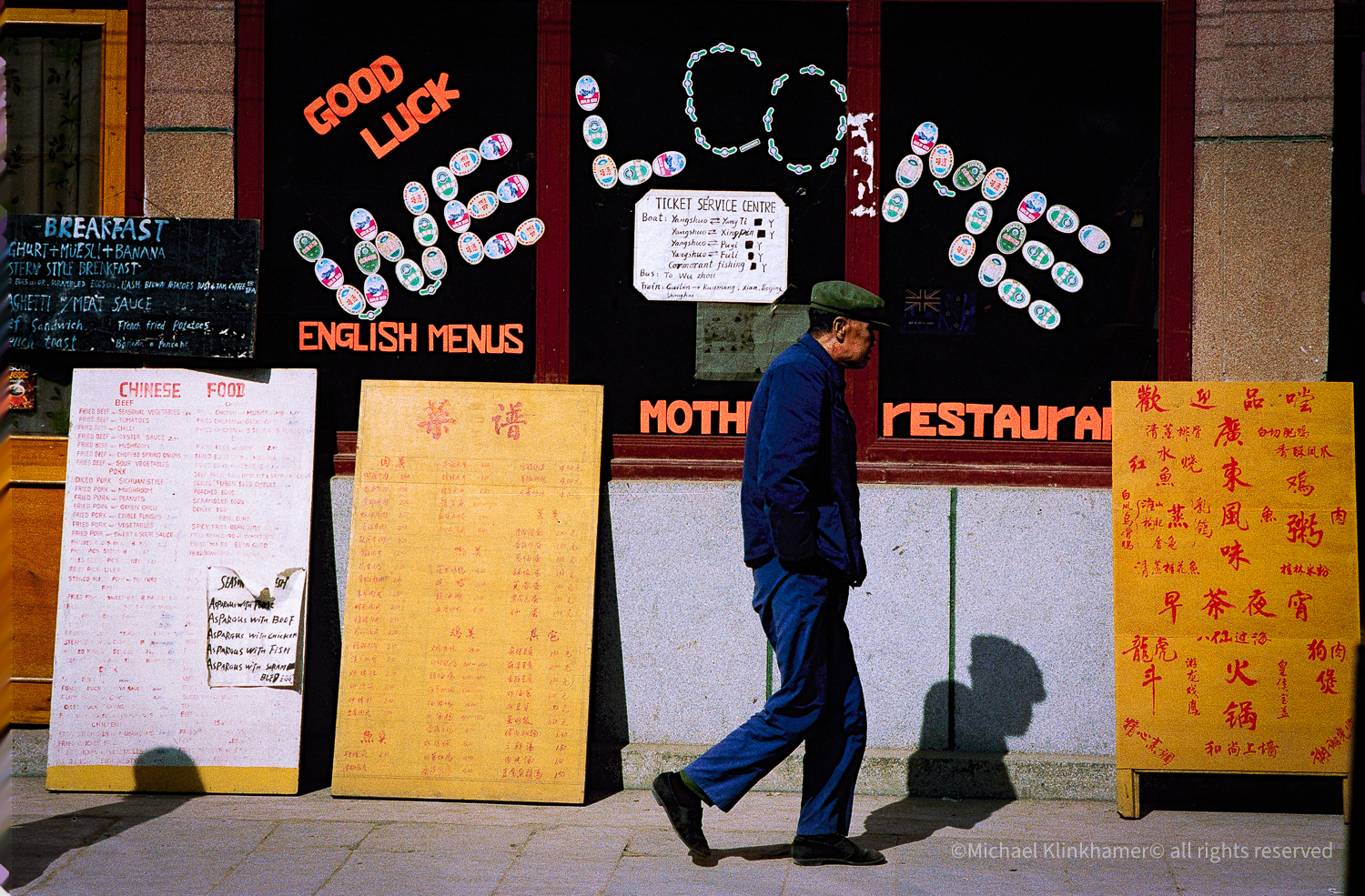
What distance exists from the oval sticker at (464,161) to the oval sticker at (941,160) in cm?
199

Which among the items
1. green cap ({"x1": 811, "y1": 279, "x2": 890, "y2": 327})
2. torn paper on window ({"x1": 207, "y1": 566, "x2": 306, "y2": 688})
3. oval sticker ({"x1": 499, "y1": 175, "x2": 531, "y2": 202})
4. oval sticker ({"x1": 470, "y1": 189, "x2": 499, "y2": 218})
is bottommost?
torn paper on window ({"x1": 207, "y1": 566, "x2": 306, "y2": 688})

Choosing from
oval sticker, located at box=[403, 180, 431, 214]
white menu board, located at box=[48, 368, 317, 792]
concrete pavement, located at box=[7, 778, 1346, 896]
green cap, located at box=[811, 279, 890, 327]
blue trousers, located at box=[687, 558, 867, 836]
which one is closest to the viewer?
concrete pavement, located at box=[7, 778, 1346, 896]

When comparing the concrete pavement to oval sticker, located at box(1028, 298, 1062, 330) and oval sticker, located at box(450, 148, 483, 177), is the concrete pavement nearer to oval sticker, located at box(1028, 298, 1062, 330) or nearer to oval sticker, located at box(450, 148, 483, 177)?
oval sticker, located at box(1028, 298, 1062, 330)

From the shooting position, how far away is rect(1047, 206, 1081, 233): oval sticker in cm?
556

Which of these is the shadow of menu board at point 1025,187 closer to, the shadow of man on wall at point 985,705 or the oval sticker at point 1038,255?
the oval sticker at point 1038,255

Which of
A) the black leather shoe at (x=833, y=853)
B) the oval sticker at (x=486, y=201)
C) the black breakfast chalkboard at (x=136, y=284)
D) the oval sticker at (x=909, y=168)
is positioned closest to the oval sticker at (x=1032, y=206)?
the oval sticker at (x=909, y=168)

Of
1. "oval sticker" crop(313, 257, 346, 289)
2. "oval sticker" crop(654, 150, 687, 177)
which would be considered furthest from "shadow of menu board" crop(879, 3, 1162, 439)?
"oval sticker" crop(313, 257, 346, 289)

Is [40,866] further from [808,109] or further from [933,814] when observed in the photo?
[808,109]

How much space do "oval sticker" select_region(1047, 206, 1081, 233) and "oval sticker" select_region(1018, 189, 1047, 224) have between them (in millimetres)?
40

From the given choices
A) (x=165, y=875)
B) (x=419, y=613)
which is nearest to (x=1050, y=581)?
(x=419, y=613)

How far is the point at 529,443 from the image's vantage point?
5.32 meters

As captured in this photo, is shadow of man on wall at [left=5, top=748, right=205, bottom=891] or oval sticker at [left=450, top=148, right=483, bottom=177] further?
oval sticker at [left=450, top=148, right=483, bottom=177]

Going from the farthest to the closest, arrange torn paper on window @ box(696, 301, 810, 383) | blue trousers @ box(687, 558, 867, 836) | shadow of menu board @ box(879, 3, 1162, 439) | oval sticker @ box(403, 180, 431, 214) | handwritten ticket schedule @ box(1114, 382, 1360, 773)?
oval sticker @ box(403, 180, 431, 214), torn paper on window @ box(696, 301, 810, 383), shadow of menu board @ box(879, 3, 1162, 439), handwritten ticket schedule @ box(1114, 382, 1360, 773), blue trousers @ box(687, 558, 867, 836)

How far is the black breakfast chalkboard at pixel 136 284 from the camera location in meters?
5.54
